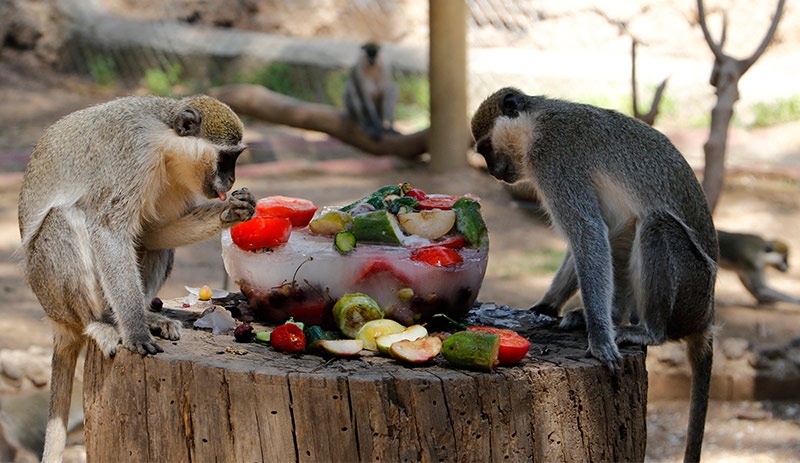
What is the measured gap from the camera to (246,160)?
12.3 m

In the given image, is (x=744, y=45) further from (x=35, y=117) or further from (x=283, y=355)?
(x=283, y=355)

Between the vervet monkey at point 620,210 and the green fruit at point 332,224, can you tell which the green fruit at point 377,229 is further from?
the vervet monkey at point 620,210

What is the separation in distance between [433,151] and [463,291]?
7.39 m

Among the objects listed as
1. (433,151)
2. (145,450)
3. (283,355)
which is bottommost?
(433,151)

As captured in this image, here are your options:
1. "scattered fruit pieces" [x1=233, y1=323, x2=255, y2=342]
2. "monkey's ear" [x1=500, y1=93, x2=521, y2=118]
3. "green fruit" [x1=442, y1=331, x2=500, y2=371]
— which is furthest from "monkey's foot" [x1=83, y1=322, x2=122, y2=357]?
"monkey's ear" [x1=500, y1=93, x2=521, y2=118]

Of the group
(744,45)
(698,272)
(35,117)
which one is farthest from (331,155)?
(698,272)

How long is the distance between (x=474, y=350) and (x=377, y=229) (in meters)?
0.78

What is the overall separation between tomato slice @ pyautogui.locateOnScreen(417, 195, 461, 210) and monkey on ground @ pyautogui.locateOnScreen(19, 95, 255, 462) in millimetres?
726

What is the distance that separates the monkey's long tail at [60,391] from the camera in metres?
4.13

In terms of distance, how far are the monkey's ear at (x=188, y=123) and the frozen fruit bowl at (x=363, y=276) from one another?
1.71 feet

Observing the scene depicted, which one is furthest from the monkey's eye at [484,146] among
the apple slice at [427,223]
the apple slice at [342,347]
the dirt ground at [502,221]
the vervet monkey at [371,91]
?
the vervet monkey at [371,91]

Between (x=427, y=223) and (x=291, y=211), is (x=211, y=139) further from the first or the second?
(x=427, y=223)

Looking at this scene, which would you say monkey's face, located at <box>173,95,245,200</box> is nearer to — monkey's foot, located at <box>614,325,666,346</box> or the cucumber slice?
the cucumber slice

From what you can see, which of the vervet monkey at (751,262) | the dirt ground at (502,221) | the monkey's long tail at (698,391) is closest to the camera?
the monkey's long tail at (698,391)
